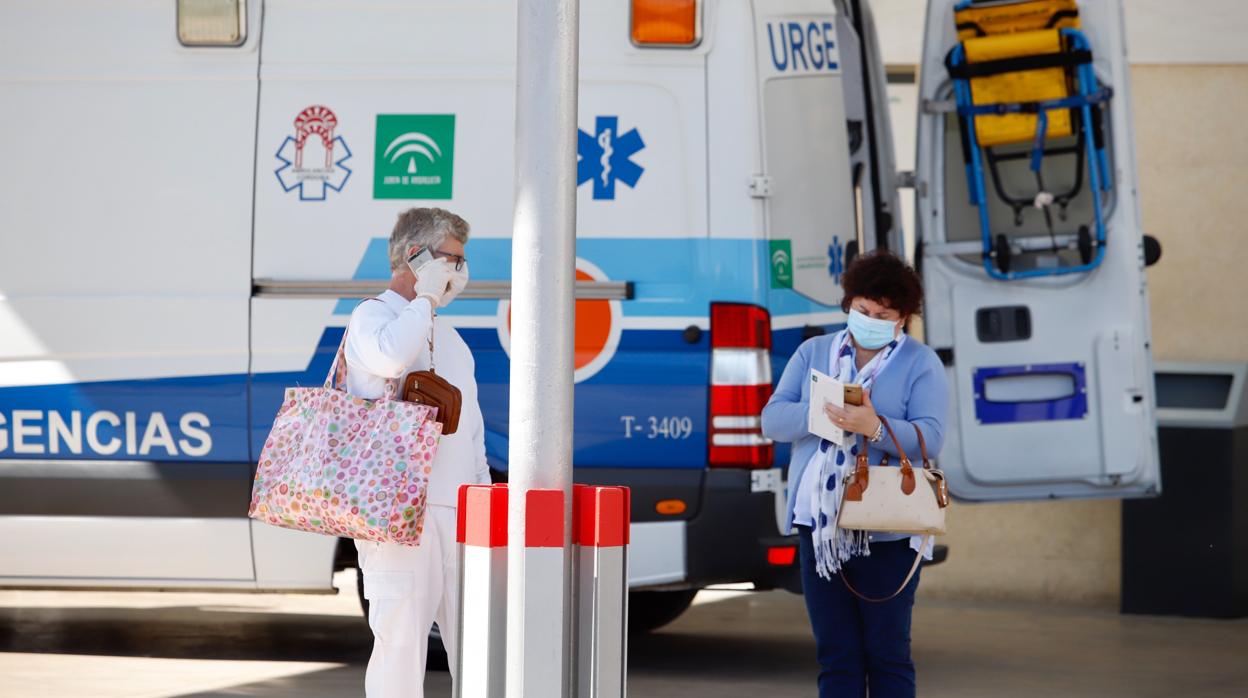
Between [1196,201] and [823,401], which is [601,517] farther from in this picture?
[1196,201]

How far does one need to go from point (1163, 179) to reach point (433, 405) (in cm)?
614

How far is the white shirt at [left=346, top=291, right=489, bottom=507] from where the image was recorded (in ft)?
14.7

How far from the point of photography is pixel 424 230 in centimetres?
464

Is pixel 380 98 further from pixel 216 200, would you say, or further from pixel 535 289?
pixel 535 289

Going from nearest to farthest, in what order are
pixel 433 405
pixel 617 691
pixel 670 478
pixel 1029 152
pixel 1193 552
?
pixel 617 691 → pixel 433 405 → pixel 670 478 → pixel 1029 152 → pixel 1193 552

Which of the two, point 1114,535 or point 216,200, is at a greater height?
point 216,200

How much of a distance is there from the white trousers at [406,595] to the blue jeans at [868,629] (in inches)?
36.7

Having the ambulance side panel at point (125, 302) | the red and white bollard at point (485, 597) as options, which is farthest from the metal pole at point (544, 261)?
the ambulance side panel at point (125, 302)

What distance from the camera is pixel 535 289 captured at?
3.59 metres

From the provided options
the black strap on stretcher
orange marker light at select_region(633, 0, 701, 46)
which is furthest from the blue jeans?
the black strap on stretcher

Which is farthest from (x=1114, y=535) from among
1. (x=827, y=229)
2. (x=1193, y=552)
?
(x=827, y=229)

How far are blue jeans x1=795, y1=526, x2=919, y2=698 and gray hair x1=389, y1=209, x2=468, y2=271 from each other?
47.6 inches

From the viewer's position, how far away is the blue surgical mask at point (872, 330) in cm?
471

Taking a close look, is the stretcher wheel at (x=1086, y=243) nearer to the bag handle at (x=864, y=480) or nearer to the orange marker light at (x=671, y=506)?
the orange marker light at (x=671, y=506)
